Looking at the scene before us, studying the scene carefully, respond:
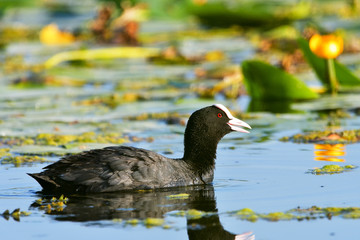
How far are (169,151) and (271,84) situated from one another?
2.69m

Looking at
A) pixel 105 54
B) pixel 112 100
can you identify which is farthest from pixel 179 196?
pixel 105 54

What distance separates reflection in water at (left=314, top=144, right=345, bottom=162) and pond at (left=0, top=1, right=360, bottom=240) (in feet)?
0.04

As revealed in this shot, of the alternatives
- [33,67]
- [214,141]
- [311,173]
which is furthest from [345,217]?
[33,67]

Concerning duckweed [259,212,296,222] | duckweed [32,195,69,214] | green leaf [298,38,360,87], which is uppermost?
green leaf [298,38,360,87]

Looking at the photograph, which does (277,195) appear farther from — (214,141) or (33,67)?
(33,67)

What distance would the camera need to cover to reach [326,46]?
9.69 meters

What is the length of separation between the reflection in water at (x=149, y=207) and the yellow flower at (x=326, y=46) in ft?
11.6

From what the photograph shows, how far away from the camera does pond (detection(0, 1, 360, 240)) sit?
17.5ft

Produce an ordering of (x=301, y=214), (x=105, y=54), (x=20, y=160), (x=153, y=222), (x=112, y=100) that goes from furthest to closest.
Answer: (x=105, y=54), (x=112, y=100), (x=20, y=160), (x=301, y=214), (x=153, y=222)

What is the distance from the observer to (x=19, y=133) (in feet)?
29.4

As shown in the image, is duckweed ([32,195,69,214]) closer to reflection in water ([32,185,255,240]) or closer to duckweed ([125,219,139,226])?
reflection in water ([32,185,255,240])

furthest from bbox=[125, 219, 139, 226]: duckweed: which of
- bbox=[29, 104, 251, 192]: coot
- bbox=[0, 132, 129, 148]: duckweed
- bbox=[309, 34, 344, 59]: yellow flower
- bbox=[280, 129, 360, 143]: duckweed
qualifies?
bbox=[309, 34, 344, 59]: yellow flower

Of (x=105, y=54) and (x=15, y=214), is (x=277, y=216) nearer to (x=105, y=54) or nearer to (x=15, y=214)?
(x=15, y=214)

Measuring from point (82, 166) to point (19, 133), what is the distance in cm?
270
